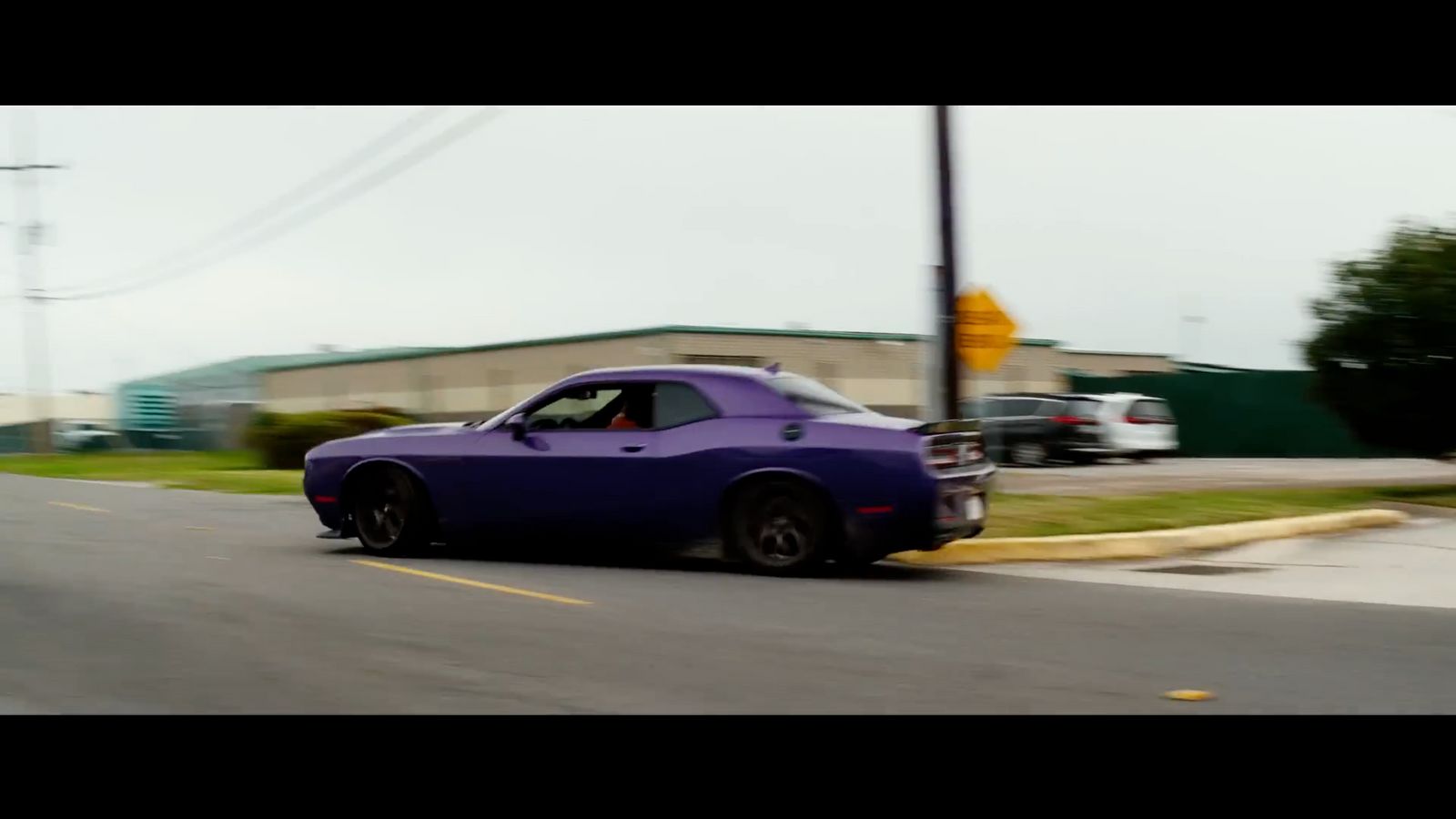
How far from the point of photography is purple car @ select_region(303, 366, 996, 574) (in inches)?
371

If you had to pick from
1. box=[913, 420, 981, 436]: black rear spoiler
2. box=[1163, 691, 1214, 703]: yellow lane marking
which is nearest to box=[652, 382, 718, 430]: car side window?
box=[913, 420, 981, 436]: black rear spoiler

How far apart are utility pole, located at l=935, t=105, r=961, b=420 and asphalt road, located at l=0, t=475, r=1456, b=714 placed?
3.66 meters

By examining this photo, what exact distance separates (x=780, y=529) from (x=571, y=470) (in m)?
1.55

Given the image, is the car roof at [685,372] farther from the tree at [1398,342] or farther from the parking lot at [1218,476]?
the tree at [1398,342]

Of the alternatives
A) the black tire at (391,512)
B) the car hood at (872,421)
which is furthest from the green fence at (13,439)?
the car hood at (872,421)

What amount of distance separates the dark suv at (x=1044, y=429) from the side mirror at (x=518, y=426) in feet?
50.1

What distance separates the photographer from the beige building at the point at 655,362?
35031 millimetres

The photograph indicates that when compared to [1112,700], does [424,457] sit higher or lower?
higher

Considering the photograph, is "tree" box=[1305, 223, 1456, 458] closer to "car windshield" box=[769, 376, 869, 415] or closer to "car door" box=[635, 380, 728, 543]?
"car windshield" box=[769, 376, 869, 415]

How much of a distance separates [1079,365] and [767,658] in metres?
41.0
